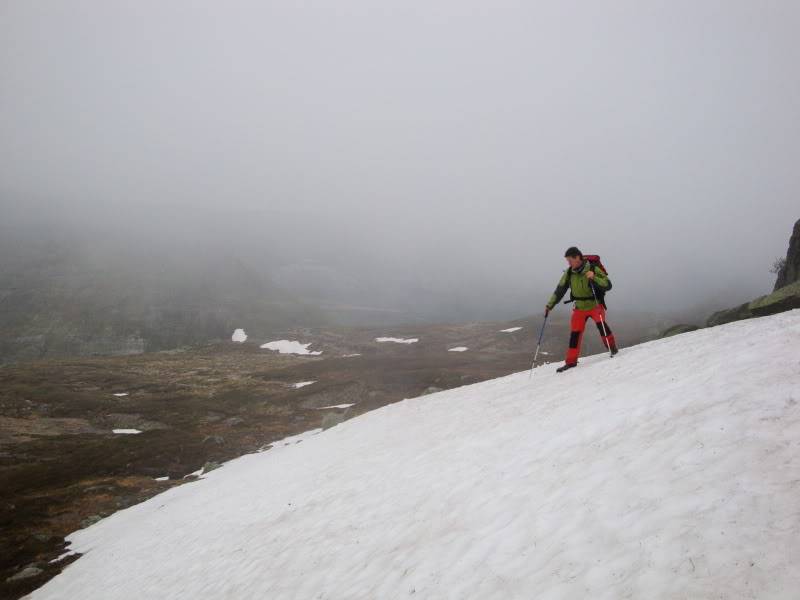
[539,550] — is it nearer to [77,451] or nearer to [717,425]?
[717,425]

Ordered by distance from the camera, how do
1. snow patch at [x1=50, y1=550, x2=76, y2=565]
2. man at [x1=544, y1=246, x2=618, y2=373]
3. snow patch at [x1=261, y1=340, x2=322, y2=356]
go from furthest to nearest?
1. snow patch at [x1=261, y1=340, x2=322, y2=356]
2. snow patch at [x1=50, y1=550, x2=76, y2=565]
3. man at [x1=544, y1=246, x2=618, y2=373]

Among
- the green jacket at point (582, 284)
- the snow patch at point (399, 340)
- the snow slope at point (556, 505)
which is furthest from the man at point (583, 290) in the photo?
the snow patch at point (399, 340)

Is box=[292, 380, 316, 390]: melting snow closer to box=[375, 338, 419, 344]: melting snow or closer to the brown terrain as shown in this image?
the brown terrain

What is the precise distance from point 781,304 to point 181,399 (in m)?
71.7

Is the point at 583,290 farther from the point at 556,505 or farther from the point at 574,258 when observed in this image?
the point at 556,505

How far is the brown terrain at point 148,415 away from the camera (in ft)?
94.3

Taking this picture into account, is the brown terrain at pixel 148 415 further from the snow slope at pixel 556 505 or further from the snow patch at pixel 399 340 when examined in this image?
the snow slope at pixel 556 505

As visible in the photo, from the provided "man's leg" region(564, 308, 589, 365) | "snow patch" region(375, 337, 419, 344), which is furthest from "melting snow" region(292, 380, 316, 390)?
"man's leg" region(564, 308, 589, 365)

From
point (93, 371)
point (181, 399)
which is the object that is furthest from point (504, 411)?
point (93, 371)

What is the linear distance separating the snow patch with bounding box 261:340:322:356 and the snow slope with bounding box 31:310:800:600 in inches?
4752

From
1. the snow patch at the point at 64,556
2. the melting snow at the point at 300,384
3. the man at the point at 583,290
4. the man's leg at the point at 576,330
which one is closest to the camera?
the man at the point at 583,290

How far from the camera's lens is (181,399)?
6931 centimetres

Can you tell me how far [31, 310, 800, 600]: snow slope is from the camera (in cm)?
514

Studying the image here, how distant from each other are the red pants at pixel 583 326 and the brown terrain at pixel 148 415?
2329 centimetres
